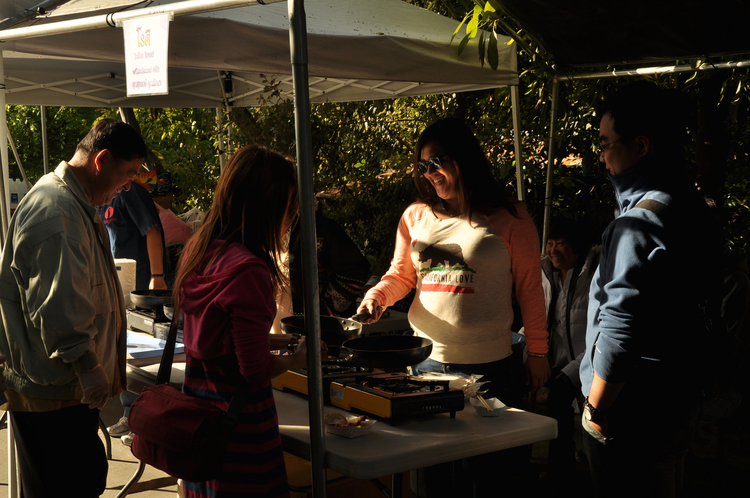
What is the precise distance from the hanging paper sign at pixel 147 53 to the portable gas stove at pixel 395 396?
40.7 inches

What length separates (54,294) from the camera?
6.49 ft

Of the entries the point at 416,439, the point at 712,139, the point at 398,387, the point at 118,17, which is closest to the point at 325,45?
the point at 118,17

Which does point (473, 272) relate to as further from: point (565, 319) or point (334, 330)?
point (565, 319)

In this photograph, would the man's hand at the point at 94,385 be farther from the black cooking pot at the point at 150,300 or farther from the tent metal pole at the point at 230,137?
the tent metal pole at the point at 230,137

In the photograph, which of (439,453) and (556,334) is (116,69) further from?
(439,453)

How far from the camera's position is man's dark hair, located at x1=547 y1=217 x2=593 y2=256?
3.69 m

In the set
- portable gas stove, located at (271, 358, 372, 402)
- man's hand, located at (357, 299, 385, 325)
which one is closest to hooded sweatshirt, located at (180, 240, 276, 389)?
portable gas stove, located at (271, 358, 372, 402)

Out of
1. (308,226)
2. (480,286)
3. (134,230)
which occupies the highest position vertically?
(308,226)

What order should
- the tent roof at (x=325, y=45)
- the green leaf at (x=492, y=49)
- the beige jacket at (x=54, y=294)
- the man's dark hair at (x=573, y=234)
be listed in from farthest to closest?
the man's dark hair at (x=573, y=234), the tent roof at (x=325, y=45), the green leaf at (x=492, y=49), the beige jacket at (x=54, y=294)

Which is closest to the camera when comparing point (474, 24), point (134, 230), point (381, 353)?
point (381, 353)

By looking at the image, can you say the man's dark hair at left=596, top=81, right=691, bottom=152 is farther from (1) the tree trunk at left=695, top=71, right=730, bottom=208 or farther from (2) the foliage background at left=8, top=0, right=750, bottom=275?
(1) the tree trunk at left=695, top=71, right=730, bottom=208

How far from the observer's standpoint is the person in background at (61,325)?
2.01 meters

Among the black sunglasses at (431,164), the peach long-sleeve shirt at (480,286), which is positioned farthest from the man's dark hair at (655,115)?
the black sunglasses at (431,164)

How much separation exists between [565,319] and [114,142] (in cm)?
257
